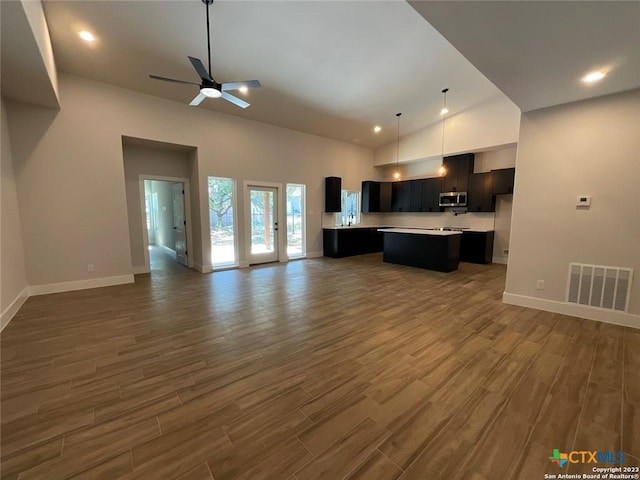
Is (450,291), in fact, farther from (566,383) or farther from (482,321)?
(566,383)

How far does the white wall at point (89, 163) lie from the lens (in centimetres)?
399

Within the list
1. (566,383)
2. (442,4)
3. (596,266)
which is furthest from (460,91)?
(566,383)

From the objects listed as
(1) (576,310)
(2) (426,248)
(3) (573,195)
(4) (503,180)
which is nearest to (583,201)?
(3) (573,195)

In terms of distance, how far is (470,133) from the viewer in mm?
6402

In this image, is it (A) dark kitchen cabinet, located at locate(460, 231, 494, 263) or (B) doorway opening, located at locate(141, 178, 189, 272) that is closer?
(B) doorway opening, located at locate(141, 178, 189, 272)

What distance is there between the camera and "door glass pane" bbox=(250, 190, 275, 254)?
6425mm

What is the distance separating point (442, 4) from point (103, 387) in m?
3.60

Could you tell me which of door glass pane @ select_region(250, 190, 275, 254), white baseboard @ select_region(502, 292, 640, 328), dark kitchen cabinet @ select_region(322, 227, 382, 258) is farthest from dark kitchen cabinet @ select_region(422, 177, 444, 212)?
door glass pane @ select_region(250, 190, 275, 254)

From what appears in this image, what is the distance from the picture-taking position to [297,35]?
355cm

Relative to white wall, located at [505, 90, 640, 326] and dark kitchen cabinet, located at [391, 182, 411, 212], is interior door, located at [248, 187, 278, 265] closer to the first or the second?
dark kitchen cabinet, located at [391, 182, 411, 212]

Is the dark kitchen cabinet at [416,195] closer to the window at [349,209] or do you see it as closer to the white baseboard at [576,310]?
the window at [349,209]

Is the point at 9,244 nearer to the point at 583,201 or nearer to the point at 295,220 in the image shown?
the point at 295,220

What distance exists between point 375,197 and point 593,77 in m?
6.16

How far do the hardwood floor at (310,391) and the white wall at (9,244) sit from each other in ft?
0.82
